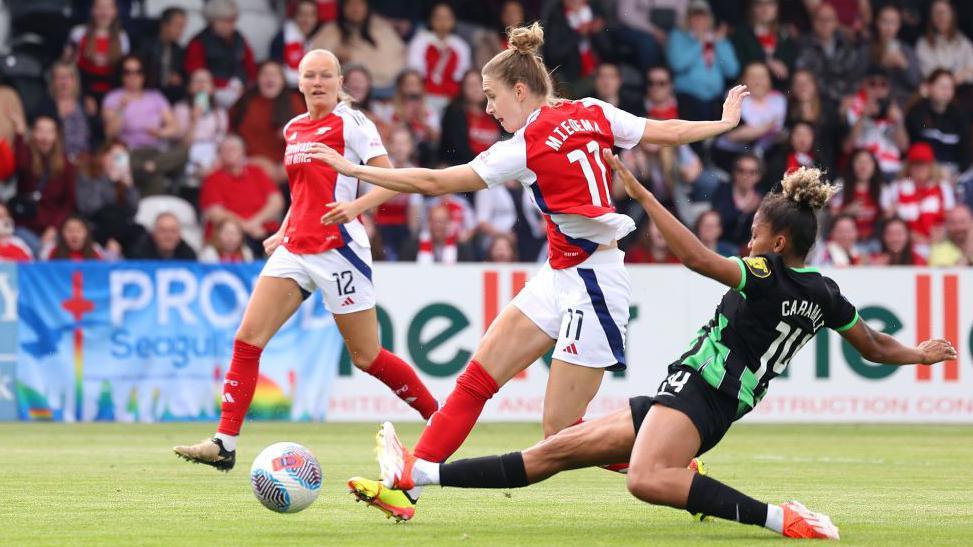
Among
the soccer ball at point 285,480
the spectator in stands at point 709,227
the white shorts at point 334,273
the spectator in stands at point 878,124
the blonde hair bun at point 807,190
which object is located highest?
the spectator in stands at point 878,124

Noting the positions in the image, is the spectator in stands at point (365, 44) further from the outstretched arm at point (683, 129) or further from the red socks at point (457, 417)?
the red socks at point (457, 417)

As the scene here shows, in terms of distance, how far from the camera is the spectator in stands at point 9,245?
15383 millimetres

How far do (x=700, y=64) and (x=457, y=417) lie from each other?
12.3 meters

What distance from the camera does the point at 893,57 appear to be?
19.8 meters

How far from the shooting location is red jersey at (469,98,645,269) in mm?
7184

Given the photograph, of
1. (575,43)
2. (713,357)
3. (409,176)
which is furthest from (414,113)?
(713,357)

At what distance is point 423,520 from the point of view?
7.15m

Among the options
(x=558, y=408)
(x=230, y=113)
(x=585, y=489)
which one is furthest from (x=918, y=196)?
(x=558, y=408)

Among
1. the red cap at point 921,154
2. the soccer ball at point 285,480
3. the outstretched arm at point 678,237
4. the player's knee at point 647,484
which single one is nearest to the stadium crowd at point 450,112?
Result: the red cap at point 921,154

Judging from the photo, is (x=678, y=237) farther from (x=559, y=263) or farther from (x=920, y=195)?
(x=920, y=195)

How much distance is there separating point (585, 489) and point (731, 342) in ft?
8.14

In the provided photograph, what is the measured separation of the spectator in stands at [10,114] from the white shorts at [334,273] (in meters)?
8.12

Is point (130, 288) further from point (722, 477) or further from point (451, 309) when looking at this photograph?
point (722, 477)

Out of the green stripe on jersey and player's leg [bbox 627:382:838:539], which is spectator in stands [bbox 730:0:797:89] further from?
player's leg [bbox 627:382:838:539]
